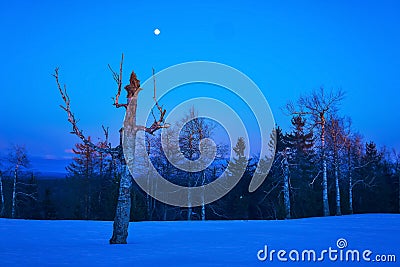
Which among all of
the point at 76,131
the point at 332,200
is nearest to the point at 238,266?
the point at 76,131

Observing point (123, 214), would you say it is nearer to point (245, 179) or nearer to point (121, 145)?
point (121, 145)

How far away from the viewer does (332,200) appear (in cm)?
3722

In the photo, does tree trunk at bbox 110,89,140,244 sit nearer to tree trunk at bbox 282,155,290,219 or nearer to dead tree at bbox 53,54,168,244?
dead tree at bbox 53,54,168,244

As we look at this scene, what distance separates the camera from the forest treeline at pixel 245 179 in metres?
28.1

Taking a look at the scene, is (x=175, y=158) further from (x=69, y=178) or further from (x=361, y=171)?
(x=361, y=171)

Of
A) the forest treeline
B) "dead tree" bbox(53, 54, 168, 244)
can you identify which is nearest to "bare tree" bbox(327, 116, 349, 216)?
the forest treeline

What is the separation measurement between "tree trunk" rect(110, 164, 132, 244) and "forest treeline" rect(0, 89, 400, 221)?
52.4ft

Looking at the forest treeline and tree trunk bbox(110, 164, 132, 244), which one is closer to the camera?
tree trunk bbox(110, 164, 132, 244)

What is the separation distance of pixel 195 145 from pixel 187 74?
1554cm

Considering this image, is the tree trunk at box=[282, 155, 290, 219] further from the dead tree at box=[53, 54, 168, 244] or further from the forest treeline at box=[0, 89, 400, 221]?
the dead tree at box=[53, 54, 168, 244]

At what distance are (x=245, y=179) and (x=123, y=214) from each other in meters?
34.3

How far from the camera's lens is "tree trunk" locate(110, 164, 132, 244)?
9.61 meters

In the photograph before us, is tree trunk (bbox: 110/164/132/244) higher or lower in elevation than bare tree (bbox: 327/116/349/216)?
lower

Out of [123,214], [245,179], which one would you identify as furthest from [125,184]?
[245,179]
